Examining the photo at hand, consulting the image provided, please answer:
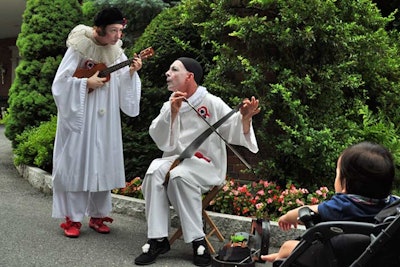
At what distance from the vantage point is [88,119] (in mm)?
4383

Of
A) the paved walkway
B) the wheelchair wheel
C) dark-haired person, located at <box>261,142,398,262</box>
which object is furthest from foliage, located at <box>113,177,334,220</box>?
dark-haired person, located at <box>261,142,398,262</box>

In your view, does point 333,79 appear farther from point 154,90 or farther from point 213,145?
point 154,90

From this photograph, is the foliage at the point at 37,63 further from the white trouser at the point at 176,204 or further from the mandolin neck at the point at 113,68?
the white trouser at the point at 176,204

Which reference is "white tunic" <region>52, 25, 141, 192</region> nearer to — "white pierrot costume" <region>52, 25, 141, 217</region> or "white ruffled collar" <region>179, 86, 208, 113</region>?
"white pierrot costume" <region>52, 25, 141, 217</region>

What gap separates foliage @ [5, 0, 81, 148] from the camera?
24.3ft

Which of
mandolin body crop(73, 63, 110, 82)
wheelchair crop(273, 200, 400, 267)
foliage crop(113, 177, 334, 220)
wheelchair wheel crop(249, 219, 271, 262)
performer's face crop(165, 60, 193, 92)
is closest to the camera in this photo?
wheelchair crop(273, 200, 400, 267)

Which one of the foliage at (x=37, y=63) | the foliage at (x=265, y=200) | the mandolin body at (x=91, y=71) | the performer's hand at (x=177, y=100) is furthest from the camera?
the foliage at (x=37, y=63)

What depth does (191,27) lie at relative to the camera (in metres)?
6.21

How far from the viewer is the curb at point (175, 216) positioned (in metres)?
4.36

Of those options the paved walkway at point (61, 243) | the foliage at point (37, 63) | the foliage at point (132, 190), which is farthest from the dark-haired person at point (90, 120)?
the foliage at point (37, 63)

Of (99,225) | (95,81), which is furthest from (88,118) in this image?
(99,225)

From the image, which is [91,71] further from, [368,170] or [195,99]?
[368,170]

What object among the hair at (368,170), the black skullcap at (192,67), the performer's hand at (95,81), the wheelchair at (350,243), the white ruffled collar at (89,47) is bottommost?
the wheelchair at (350,243)

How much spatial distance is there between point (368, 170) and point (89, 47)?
2712 mm
